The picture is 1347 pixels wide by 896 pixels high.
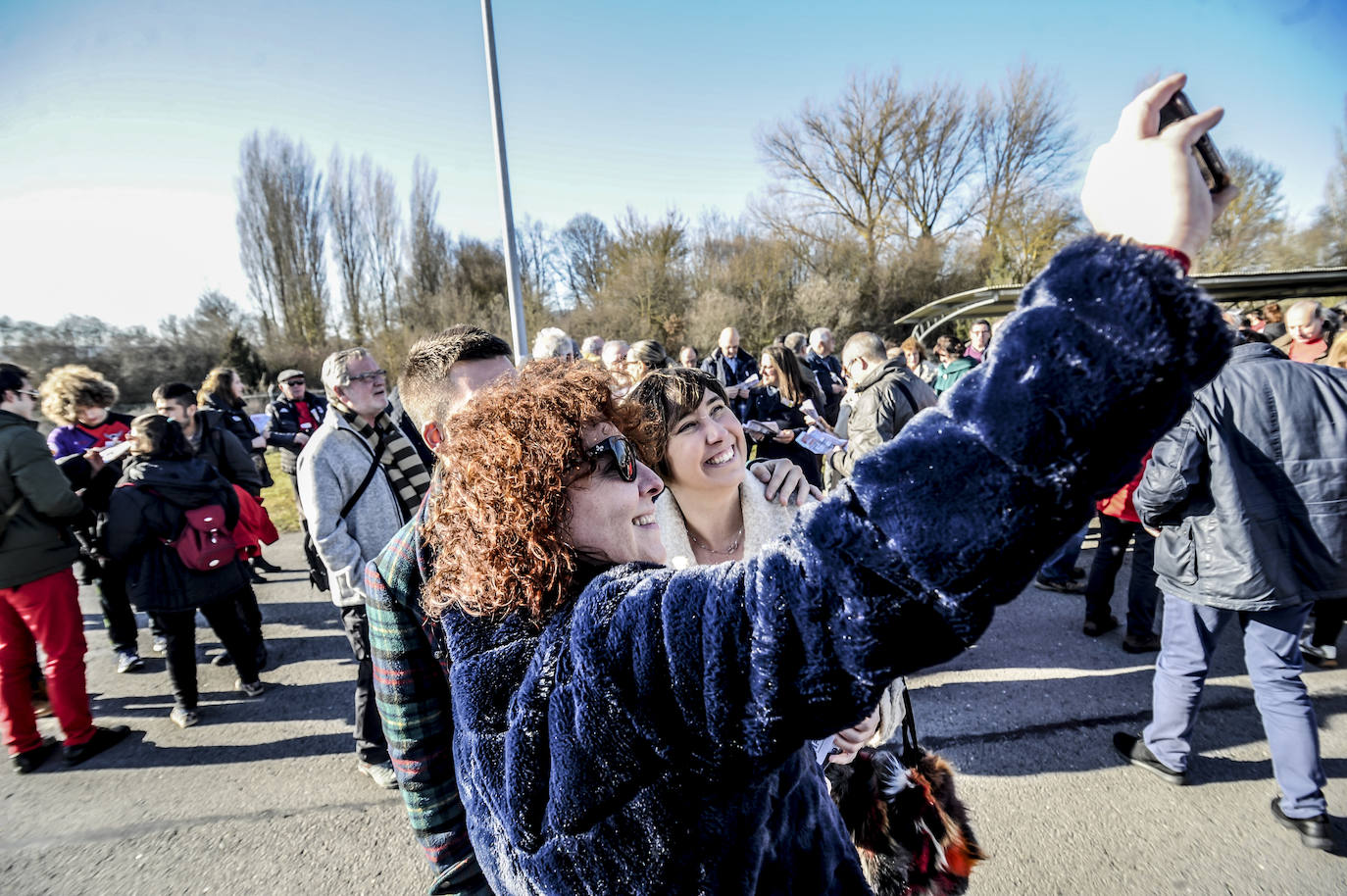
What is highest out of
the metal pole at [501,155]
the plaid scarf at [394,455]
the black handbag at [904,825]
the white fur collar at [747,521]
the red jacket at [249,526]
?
the metal pole at [501,155]

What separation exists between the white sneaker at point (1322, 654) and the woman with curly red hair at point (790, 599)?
4.65m

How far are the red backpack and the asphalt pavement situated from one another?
100cm

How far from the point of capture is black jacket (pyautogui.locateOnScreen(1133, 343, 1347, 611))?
8.14 feet

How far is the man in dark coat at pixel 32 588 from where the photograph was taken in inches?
126

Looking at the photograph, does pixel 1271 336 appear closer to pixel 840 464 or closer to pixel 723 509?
pixel 840 464

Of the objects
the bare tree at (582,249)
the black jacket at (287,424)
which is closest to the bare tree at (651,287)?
the bare tree at (582,249)

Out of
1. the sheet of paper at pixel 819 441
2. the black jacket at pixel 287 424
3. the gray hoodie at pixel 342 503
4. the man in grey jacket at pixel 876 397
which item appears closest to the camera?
the gray hoodie at pixel 342 503

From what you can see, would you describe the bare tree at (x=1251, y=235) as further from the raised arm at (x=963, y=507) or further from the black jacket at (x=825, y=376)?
the raised arm at (x=963, y=507)

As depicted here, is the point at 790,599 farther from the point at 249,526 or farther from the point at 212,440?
the point at 212,440

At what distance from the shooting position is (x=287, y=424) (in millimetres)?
6660

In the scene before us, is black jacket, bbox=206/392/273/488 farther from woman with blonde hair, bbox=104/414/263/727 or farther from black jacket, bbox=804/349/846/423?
black jacket, bbox=804/349/846/423

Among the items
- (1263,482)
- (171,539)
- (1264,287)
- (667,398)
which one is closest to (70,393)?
(171,539)

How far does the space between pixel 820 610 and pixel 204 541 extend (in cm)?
425

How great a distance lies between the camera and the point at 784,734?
643mm
